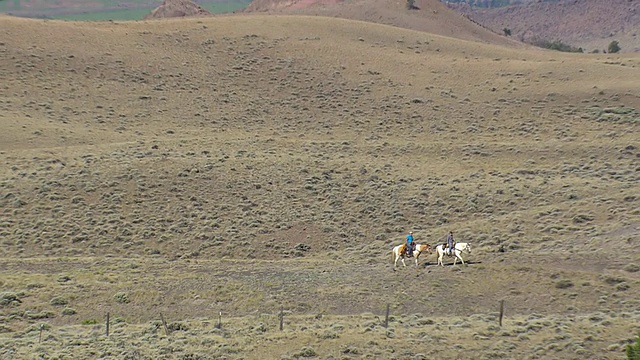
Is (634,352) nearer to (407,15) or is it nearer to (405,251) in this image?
(405,251)

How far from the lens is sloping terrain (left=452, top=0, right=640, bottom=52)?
5851 inches

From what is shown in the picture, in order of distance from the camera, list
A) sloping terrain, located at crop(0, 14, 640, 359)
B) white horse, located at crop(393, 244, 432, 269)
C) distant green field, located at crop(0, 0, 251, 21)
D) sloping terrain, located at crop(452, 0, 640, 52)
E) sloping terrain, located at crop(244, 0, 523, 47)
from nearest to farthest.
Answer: sloping terrain, located at crop(0, 14, 640, 359) < white horse, located at crop(393, 244, 432, 269) < sloping terrain, located at crop(244, 0, 523, 47) < sloping terrain, located at crop(452, 0, 640, 52) < distant green field, located at crop(0, 0, 251, 21)

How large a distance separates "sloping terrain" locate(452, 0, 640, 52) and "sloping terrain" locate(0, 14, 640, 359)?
78.3 m

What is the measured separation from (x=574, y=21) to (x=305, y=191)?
138 m

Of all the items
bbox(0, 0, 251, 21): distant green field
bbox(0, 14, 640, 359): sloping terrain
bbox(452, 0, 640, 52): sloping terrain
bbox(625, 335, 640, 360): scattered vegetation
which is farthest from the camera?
bbox(0, 0, 251, 21): distant green field

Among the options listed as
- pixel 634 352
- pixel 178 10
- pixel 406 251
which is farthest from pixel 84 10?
pixel 634 352

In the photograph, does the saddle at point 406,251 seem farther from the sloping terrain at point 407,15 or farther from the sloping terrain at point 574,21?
the sloping terrain at point 574,21

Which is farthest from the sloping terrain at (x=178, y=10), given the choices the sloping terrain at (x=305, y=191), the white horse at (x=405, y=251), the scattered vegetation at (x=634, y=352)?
the scattered vegetation at (x=634, y=352)

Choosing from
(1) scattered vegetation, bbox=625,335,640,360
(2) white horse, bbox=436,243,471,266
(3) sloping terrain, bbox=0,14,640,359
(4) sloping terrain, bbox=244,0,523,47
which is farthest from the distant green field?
(1) scattered vegetation, bbox=625,335,640,360

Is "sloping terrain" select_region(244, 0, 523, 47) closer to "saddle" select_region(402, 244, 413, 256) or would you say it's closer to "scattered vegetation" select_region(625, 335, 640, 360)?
"saddle" select_region(402, 244, 413, 256)

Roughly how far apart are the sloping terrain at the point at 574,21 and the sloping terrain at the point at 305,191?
78.3 m

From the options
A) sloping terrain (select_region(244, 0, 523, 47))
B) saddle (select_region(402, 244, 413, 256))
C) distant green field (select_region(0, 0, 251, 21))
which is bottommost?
saddle (select_region(402, 244, 413, 256))

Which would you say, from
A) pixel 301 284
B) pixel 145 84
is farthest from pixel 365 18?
pixel 301 284

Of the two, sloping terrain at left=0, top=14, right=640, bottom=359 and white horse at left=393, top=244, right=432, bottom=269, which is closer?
sloping terrain at left=0, top=14, right=640, bottom=359
